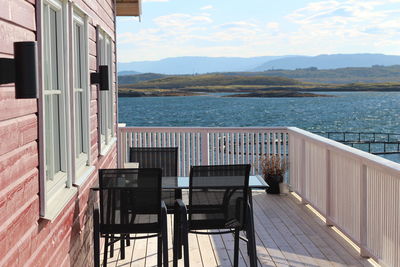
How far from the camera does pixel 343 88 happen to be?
250 ft

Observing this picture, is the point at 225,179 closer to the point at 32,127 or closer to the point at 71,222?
the point at 71,222

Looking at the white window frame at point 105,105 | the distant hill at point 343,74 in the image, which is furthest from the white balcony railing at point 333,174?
the distant hill at point 343,74

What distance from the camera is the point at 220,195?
169 inches

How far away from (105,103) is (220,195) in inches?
93.7

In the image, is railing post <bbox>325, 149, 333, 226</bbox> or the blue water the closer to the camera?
railing post <bbox>325, 149, 333, 226</bbox>

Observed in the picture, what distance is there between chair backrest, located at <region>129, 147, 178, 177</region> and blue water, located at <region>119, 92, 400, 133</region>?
53.4m

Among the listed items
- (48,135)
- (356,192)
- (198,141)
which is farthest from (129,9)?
(48,135)

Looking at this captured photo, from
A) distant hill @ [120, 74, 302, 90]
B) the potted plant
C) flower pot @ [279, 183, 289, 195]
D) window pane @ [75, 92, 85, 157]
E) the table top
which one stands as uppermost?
distant hill @ [120, 74, 302, 90]

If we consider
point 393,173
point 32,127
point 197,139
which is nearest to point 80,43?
point 32,127

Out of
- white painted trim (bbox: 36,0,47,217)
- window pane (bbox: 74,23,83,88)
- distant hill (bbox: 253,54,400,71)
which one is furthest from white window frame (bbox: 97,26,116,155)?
distant hill (bbox: 253,54,400,71)

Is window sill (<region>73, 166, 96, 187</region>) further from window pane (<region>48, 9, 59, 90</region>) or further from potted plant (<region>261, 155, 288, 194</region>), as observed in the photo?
potted plant (<region>261, 155, 288, 194</region>)

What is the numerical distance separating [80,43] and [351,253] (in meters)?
2.93

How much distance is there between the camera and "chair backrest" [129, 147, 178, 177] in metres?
5.90

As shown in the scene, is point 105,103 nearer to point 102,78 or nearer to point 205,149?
point 102,78
